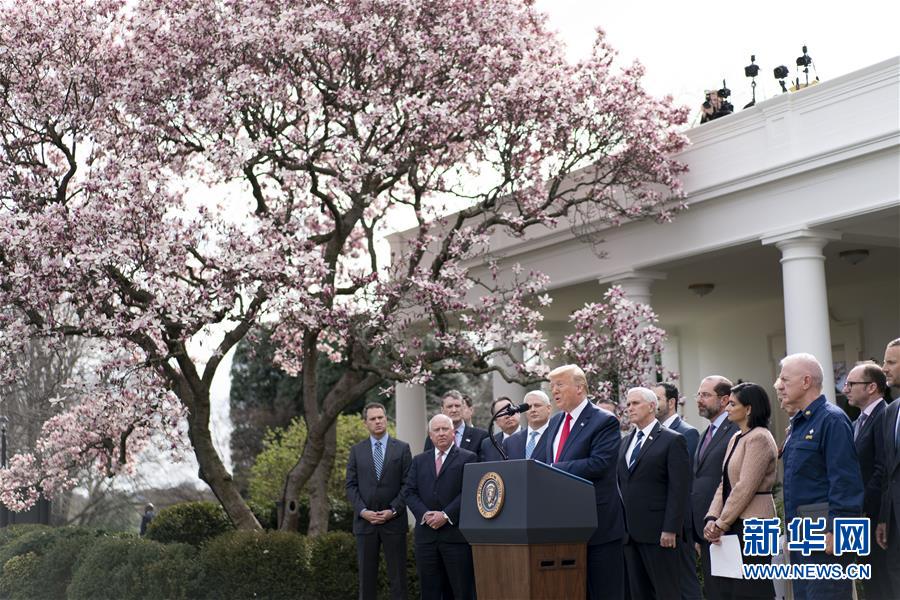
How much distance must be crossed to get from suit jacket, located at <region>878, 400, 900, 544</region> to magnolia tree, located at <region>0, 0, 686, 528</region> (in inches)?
266

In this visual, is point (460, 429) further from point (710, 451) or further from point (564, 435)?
point (564, 435)

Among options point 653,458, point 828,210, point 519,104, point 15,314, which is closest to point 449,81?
point 519,104

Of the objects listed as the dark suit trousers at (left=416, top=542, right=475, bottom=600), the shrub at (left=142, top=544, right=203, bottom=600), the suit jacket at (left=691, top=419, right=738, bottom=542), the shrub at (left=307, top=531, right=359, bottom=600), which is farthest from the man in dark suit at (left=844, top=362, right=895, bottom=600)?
the shrub at (left=142, top=544, right=203, bottom=600)

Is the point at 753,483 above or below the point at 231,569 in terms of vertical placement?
above

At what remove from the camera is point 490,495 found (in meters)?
6.79

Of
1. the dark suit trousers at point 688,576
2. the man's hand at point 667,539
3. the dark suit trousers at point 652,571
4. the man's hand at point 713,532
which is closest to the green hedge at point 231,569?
the dark suit trousers at point 688,576

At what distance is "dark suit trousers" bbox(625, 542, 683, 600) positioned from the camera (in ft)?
25.5

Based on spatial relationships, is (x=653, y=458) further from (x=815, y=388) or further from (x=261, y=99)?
(x=261, y=99)

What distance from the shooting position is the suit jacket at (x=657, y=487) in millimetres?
7840

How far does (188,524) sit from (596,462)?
11.1 m

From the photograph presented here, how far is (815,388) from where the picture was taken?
21.4 feet

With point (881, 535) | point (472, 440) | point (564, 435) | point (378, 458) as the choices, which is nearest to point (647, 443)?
point (564, 435)

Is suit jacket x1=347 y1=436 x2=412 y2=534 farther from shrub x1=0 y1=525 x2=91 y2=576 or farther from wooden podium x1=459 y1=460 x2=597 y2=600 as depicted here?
shrub x1=0 y1=525 x2=91 y2=576

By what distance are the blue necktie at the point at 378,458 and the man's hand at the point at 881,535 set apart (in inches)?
208
